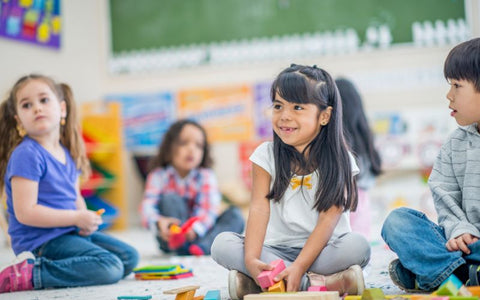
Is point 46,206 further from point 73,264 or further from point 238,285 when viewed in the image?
point 238,285

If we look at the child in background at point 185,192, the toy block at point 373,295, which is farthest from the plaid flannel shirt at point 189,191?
the toy block at point 373,295

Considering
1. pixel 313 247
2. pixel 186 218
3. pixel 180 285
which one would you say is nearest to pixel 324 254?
→ pixel 313 247

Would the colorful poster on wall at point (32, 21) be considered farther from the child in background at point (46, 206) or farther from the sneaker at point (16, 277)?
the sneaker at point (16, 277)

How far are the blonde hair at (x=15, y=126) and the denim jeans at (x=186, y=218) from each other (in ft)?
1.83

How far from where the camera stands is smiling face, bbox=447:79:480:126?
4.37 ft

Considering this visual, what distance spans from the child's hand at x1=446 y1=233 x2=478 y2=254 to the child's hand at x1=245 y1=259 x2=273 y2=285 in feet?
1.22

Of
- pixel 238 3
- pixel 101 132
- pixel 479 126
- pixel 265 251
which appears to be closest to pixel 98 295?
pixel 265 251

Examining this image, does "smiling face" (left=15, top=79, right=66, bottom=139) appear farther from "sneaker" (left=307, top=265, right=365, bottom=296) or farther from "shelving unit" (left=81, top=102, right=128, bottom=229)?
"shelving unit" (left=81, top=102, right=128, bottom=229)

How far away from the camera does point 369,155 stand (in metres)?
2.15

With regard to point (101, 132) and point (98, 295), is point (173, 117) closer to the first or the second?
point (101, 132)

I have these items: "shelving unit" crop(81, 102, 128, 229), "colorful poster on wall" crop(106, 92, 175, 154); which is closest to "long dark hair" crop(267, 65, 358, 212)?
"shelving unit" crop(81, 102, 128, 229)

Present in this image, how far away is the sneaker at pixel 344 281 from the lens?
1.28 m

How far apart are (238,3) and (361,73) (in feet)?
2.69

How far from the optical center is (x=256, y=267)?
51.0 inches
